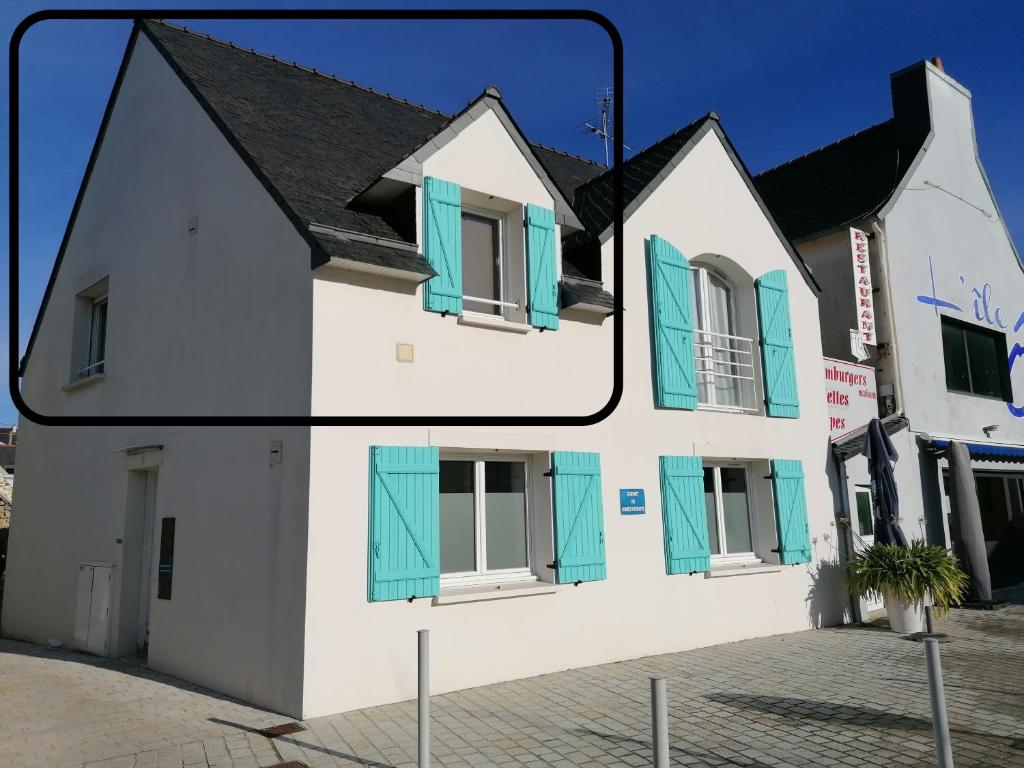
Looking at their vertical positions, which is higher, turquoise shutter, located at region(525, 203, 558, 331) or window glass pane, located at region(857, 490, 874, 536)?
turquoise shutter, located at region(525, 203, 558, 331)

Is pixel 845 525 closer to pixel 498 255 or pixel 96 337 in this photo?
pixel 498 255

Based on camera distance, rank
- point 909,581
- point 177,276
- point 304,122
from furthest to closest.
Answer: point 909,581
point 304,122
point 177,276

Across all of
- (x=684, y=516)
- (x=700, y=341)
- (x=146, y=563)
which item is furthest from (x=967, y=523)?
(x=146, y=563)

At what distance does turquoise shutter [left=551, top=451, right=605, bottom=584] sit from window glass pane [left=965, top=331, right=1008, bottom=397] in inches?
390

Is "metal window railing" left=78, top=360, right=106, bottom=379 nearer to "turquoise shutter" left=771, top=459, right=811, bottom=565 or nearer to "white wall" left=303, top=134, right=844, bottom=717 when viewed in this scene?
"white wall" left=303, top=134, right=844, bottom=717

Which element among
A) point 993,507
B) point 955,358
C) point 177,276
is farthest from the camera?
point 993,507

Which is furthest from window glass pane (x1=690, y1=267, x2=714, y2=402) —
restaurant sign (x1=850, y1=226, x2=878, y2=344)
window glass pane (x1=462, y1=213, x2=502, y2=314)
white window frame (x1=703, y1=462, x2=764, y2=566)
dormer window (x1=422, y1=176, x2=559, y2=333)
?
restaurant sign (x1=850, y1=226, x2=878, y2=344)

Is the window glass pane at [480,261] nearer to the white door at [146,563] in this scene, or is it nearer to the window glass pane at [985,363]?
the white door at [146,563]

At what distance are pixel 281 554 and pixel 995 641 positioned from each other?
26.1 feet

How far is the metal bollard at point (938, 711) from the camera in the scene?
379cm

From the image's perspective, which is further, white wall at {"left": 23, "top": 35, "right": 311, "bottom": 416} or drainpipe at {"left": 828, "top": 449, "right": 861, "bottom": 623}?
drainpipe at {"left": 828, "top": 449, "right": 861, "bottom": 623}

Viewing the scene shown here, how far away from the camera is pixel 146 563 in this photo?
8.79 meters

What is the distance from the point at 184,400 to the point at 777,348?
7.28 metres

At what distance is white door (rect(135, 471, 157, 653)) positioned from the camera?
340 inches
